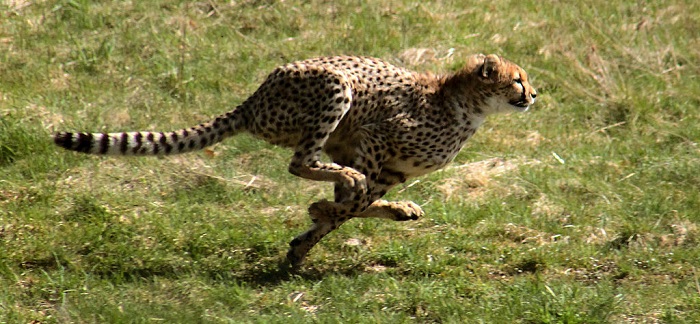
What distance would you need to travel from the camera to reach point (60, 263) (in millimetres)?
5816

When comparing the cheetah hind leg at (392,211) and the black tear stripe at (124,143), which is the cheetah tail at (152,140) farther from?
the cheetah hind leg at (392,211)

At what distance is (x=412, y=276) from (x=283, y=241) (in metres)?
0.77

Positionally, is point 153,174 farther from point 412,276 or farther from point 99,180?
point 412,276

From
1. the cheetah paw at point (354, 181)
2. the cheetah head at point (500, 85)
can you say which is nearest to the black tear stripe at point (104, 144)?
the cheetah paw at point (354, 181)

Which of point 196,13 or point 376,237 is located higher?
point 196,13

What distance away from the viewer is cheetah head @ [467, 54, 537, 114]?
6.38m

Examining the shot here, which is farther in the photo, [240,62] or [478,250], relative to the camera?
[240,62]

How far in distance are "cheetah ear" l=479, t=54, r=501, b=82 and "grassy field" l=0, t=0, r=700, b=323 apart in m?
0.82

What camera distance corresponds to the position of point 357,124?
6164 mm

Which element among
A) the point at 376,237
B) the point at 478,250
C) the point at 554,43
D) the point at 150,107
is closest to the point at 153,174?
the point at 150,107

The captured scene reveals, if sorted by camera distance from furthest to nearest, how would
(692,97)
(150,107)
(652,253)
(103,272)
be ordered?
(692,97) < (150,107) < (652,253) < (103,272)

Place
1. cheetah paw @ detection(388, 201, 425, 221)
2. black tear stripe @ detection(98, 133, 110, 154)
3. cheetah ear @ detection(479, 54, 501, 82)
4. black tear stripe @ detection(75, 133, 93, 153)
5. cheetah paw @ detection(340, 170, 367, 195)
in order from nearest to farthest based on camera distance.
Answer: black tear stripe @ detection(75, 133, 93, 153)
black tear stripe @ detection(98, 133, 110, 154)
cheetah paw @ detection(340, 170, 367, 195)
cheetah paw @ detection(388, 201, 425, 221)
cheetah ear @ detection(479, 54, 501, 82)

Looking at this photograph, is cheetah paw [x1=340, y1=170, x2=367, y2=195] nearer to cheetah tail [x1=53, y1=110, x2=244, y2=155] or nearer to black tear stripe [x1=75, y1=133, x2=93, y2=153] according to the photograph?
cheetah tail [x1=53, y1=110, x2=244, y2=155]

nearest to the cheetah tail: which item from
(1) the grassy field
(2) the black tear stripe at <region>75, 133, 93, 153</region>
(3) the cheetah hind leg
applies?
(2) the black tear stripe at <region>75, 133, 93, 153</region>
